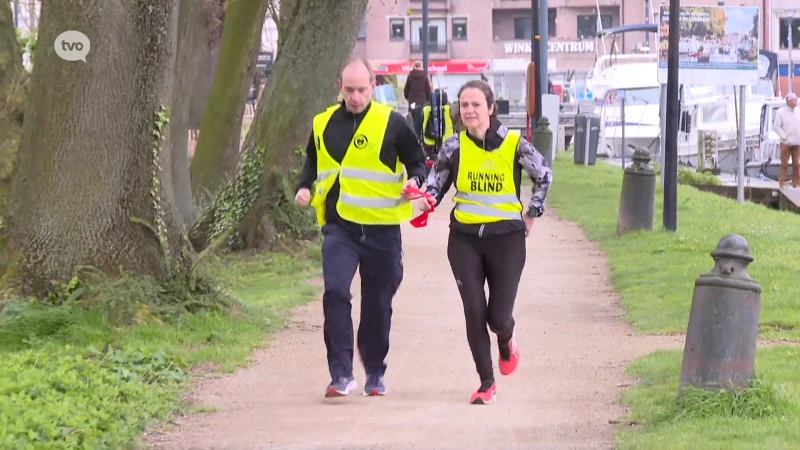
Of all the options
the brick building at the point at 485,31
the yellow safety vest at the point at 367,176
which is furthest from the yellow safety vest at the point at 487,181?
the brick building at the point at 485,31

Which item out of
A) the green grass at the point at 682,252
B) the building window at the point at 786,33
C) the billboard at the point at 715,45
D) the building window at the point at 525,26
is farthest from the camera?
the building window at the point at 525,26

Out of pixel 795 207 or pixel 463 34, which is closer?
pixel 795 207

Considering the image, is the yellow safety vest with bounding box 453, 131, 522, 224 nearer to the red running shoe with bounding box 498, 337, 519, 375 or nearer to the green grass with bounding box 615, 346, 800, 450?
the red running shoe with bounding box 498, 337, 519, 375

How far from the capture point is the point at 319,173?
780cm

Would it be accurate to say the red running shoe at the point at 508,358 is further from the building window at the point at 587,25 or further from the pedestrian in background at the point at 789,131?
the building window at the point at 587,25

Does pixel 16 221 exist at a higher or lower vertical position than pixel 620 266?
higher

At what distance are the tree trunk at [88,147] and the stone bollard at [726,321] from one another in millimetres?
4402

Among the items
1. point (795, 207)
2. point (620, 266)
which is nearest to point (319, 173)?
point (620, 266)

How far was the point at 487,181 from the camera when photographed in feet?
24.6

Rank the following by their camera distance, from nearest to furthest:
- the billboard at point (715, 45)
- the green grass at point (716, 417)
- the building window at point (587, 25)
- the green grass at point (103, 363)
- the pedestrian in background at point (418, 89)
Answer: the green grass at point (716, 417), the green grass at point (103, 363), the billboard at point (715, 45), the pedestrian in background at point (418, 89), the building window at point (587, 25)

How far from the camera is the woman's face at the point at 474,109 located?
7391 mm

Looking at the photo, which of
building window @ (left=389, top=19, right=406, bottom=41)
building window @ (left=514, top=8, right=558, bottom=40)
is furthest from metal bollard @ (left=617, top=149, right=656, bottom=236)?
building window @ (left=514, top=8, right=558, bottom=40)

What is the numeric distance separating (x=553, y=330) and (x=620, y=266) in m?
3.30

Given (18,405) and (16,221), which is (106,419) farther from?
(16,221)
